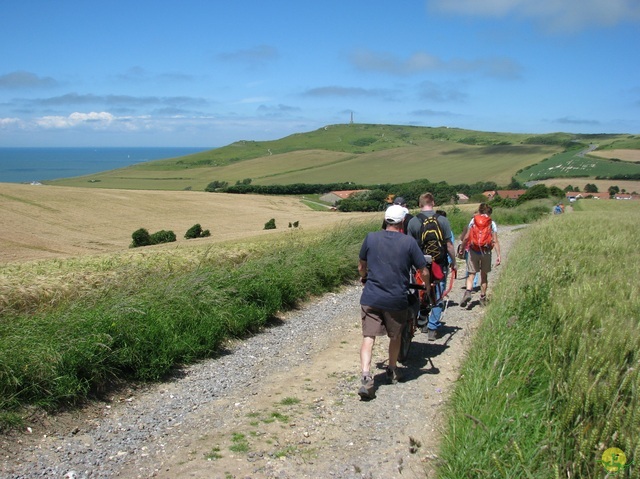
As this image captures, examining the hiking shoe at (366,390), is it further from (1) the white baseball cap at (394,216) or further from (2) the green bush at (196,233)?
(2) the green bush at (196,233)

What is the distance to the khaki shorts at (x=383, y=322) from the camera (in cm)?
596

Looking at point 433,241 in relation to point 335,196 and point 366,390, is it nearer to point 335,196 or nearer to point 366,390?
point 366,390

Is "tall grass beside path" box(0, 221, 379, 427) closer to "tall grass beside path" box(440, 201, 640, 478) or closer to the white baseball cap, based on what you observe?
the white baseball cap

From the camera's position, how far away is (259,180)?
11000 centimetres

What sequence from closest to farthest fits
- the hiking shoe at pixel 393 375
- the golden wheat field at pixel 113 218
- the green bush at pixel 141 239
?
the hiking shoe at pixel 393 375
the golden wheat field at pixel 113 218
the green bush at pixel 141 239

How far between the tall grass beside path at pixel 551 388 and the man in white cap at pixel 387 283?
2.89ft

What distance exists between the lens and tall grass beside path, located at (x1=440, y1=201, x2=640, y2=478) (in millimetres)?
3359

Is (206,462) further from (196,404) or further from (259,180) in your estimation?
(259,180)

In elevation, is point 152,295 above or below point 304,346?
above

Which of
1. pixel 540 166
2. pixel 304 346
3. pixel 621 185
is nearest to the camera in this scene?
pixel 304 346

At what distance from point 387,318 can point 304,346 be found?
2.28m

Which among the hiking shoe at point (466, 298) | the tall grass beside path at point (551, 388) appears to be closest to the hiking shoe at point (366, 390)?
the tall grass beside path at point (551, 388)

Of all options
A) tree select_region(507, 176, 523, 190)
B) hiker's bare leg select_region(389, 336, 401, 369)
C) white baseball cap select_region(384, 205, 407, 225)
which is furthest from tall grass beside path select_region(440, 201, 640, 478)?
tree select_region(507, 176, 523, 190)

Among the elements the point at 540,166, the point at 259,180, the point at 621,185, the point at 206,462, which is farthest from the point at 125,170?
the point at 206,462
